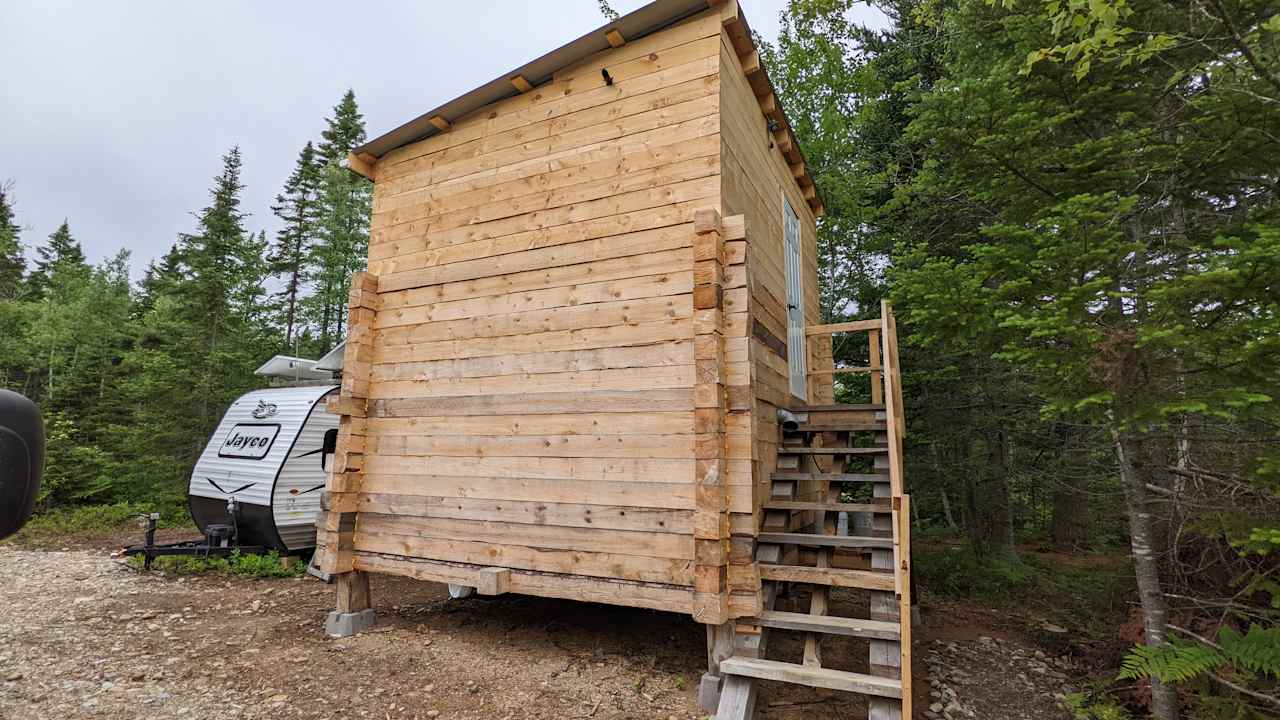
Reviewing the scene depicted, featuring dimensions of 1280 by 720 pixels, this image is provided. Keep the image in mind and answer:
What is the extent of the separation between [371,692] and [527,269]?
3318 mm

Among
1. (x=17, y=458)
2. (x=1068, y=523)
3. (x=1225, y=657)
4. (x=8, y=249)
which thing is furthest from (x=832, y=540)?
(x=8, y=249)

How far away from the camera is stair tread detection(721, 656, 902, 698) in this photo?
123 inches

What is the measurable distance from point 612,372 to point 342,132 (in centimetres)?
1959

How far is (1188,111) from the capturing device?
16.0 feet

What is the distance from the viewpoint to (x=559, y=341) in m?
4.65

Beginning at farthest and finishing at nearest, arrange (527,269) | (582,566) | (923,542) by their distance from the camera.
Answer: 1. (923,542)
2. (527,269)
3. (582,566)

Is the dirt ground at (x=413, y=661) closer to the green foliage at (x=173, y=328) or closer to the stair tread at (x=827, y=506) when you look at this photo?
the stair tread at (x=827, y=506)

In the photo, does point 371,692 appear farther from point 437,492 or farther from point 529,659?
point 437,492

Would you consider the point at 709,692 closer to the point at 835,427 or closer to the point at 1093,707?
the point at 835,427

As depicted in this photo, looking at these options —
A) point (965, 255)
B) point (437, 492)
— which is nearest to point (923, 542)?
point (965, 255)

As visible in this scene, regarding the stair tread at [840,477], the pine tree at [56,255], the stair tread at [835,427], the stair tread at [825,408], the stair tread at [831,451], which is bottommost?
the stair tread at [840,477]

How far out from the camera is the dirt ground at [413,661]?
3801 mm

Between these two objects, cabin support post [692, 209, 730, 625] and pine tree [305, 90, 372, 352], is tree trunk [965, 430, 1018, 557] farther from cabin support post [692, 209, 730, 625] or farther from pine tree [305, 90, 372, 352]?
pine tree [305, 90, 372, 352]

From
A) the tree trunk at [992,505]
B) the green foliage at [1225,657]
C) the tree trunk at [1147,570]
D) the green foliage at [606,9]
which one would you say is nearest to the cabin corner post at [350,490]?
the green foliage at [1225,657]
